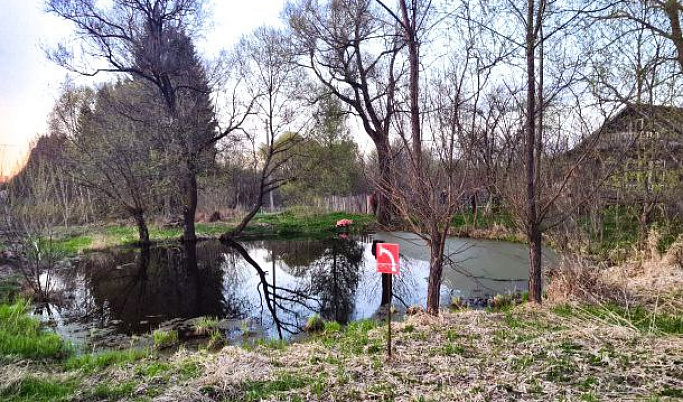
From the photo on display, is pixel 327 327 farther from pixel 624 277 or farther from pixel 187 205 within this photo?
pixel 187 205

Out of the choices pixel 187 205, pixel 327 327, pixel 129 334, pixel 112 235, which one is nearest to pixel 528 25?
pixel 327 327

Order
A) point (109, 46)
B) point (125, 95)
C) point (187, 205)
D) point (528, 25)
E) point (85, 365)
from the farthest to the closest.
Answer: point (125, 95) < point (187, 205) < point (109, 46) < point (528, 25) < point (85, 365)

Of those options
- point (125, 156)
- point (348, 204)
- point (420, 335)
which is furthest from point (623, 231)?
point (348, 204)

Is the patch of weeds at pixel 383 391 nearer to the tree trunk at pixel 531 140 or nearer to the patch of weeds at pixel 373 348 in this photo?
the patch of weeds at pixel 373 348

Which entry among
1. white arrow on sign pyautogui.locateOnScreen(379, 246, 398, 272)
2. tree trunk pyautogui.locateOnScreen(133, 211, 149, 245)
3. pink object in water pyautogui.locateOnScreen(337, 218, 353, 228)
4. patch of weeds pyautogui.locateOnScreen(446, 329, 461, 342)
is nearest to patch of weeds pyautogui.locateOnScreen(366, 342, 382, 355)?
patch of weeds pyautogui.locateOnScreen(446, 329, 461, 342)

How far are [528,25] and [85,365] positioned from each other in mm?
6900

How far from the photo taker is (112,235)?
16422 mm

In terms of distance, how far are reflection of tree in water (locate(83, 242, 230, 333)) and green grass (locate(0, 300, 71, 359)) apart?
1.11 meters

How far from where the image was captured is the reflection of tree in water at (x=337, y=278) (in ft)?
25.0

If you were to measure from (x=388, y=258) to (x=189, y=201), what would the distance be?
1392 centimetres

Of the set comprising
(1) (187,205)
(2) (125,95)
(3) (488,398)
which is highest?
(2) (125,95)

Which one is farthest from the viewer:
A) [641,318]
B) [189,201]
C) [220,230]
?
[220,230]

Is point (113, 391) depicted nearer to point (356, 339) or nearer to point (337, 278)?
point (356, 339)

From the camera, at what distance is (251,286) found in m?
9.62
